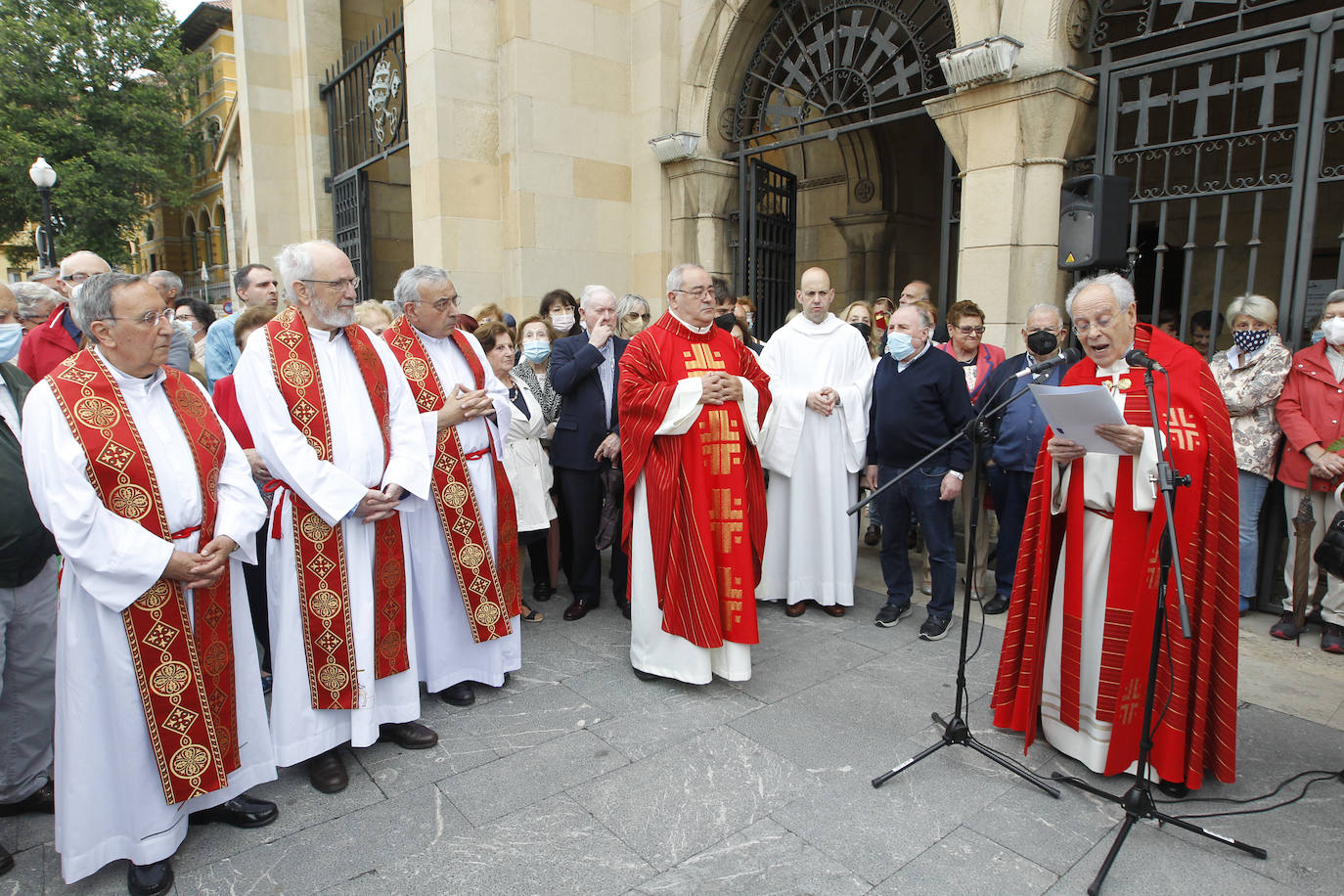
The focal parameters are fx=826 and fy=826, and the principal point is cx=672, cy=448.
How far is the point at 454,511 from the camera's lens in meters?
3.58

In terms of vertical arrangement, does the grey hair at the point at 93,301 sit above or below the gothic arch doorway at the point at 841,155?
below

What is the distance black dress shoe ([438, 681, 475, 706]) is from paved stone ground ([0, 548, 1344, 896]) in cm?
4

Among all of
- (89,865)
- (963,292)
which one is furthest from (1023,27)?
(89,865)

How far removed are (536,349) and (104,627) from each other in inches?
115

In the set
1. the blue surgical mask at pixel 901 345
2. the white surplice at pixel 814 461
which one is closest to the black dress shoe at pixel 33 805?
the white surplice at pixel 814 461

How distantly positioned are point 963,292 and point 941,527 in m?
2.42

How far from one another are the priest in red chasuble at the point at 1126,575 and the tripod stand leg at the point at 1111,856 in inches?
15.7

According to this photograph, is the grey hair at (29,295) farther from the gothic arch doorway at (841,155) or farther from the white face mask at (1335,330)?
the white face mask at (1335,330)

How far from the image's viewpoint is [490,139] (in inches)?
318

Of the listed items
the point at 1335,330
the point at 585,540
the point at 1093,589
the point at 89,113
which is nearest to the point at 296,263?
the point at 585,540

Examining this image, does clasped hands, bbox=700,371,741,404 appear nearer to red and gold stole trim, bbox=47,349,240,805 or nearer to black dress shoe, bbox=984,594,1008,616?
red and gold stole trim, bbox=47,349,240,805

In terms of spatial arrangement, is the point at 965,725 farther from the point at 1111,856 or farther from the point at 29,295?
the point at 29,295

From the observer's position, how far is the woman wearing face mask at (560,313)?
516cm

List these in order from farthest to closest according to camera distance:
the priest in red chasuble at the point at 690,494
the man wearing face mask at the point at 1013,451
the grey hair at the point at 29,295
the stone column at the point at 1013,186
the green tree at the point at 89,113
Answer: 1. the green tree at the point at 89,113
2. the stone column at the point at 1013,186
3. the man wearing face mask at the point at 1013,451
4. the grey hair at the point at 29,295
5. the priest in red chasuble at the point at 690,494
